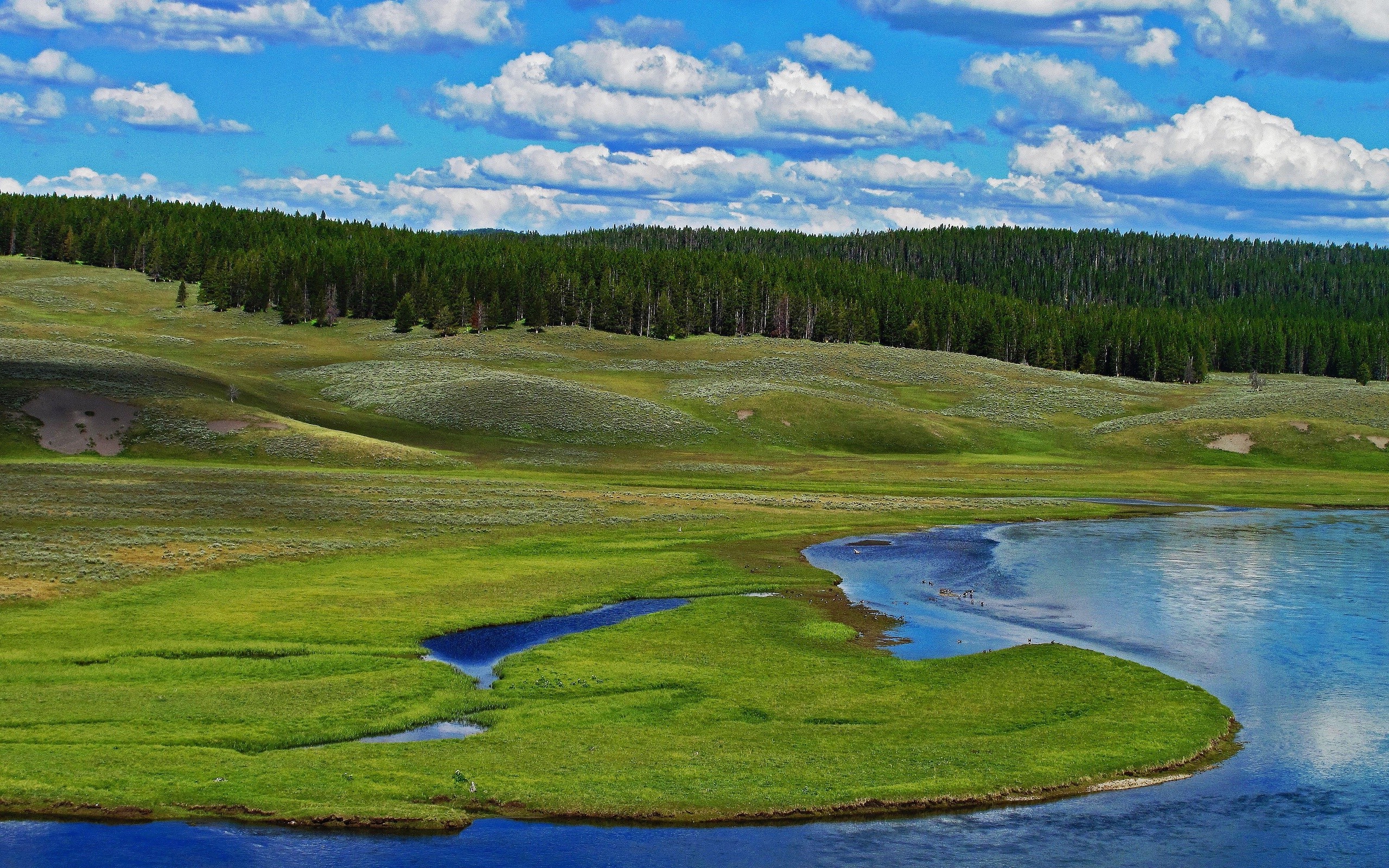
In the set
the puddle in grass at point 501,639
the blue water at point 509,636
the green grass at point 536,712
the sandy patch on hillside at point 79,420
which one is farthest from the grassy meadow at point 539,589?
the sandy patch on hillside at point 79,420

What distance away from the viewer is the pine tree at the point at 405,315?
621ft

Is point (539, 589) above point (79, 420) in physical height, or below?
below

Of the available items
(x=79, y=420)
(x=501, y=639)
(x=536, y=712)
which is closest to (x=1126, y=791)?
(x=536, y=712)

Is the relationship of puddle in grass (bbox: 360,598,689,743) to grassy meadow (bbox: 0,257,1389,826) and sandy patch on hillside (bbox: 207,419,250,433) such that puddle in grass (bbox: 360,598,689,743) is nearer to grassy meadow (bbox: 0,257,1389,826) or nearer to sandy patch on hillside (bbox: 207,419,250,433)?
grassy meadow (bbox: 0,257,1389,826)

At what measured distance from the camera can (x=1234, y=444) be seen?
12488cm

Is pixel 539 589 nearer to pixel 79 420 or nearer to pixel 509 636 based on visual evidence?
pixel 509 636

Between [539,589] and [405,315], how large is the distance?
145600mm

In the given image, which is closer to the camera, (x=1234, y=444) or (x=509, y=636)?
(x=509, y=636)

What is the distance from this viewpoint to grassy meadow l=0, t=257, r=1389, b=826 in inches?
1099

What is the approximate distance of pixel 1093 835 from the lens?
25.5 m

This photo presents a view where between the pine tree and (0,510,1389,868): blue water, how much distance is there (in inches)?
5524

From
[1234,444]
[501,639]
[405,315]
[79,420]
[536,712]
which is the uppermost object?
[405,315]

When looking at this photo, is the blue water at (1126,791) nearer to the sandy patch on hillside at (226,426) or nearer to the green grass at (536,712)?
the green grass at (536,712)

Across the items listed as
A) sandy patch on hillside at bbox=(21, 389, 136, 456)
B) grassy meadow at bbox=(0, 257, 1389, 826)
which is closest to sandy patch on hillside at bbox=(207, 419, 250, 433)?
grassy meadow at bbox=(0, 257, 1389, 826)
